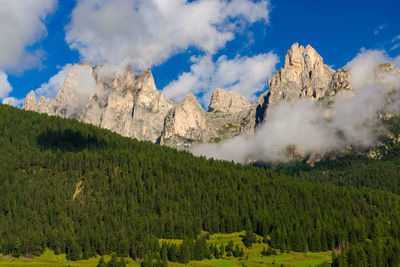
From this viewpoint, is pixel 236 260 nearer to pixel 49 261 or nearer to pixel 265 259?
pixel 265 259

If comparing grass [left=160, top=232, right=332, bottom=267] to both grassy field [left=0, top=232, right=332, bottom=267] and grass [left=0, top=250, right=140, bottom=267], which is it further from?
grass [left=0, top=250, right=140, bottom=267]

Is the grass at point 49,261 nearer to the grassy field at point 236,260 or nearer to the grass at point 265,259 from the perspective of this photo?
the grassy field at point 236,260

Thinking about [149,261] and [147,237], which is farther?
[147,237]

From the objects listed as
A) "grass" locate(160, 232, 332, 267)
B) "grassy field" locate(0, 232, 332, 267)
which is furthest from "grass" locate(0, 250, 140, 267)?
"grass" locate(160, 232, 332, 267)

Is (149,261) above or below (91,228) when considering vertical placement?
below

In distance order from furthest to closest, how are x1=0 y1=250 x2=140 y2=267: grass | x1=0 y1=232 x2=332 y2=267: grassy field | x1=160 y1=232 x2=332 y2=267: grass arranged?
x1=160 y1=232 x2=332 y2=267: grass
x1=0 y1=232 x2=332 y2=267: grassy field
x1=0 y1=250 x2=140 y2=267: grass

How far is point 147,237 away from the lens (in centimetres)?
19250

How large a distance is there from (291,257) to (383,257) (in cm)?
3817

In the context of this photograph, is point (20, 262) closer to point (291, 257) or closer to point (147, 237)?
point (147, 237)

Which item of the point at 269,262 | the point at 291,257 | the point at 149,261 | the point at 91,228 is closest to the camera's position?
the point at 149,261

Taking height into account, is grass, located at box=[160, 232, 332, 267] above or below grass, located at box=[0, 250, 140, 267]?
above

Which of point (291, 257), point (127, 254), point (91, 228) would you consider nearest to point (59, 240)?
point (91, 228)

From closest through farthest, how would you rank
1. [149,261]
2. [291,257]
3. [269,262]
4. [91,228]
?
[149,261], [269,262], [291,257], [91,228]

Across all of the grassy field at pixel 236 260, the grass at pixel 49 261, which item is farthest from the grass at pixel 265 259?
the grass at pixel 49 261
